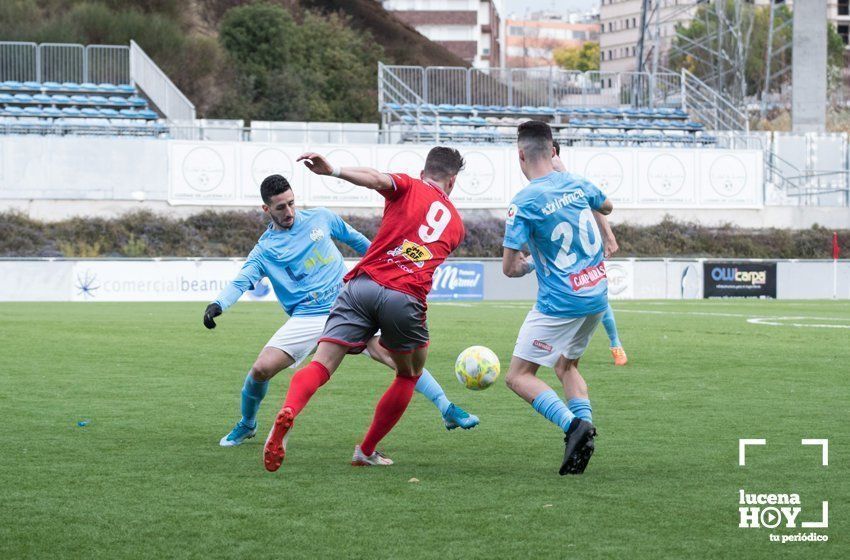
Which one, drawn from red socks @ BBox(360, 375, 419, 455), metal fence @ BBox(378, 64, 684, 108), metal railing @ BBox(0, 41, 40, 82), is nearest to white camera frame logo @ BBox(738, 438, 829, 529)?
red socks @ BBox(360, 375, 419, 455)

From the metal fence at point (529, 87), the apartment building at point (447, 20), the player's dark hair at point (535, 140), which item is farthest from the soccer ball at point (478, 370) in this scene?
the apartment building at point (447, 20)

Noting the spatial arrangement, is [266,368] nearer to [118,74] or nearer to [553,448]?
[553,448]

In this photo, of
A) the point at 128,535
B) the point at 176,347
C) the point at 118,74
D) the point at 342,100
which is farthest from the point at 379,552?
the point at 342,100

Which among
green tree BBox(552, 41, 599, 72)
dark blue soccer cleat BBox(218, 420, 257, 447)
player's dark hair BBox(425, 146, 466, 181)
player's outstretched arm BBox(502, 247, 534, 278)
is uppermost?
green tree BBox(552, 41, 599, 72)

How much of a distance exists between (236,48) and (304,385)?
55696mm

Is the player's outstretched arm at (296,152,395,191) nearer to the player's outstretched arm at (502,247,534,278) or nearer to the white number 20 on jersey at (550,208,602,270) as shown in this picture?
the player's outstretched arm at (502,247,534,278)

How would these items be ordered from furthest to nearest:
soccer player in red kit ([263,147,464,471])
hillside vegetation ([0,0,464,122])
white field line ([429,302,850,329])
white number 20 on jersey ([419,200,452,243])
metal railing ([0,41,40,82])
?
1. hillside vegetation ([0,0,464,122])
2. metal railing ([0,41,40,82])
3. white field line ([429,302,850,329])
4. white number 20 on jersey ([419,200,452,243])
5. soccer player in red kit ([263,147,464,471])

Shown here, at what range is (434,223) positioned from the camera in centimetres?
734

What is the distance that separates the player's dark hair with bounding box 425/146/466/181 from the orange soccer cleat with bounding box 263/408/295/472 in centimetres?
172

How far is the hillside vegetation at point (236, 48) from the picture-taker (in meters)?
55.7

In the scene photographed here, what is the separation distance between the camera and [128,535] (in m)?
5.68

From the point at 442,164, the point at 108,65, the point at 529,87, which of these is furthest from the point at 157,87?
the point at 442,164

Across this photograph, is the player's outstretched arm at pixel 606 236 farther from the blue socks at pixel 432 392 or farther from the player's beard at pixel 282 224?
the player's beard at pixel 282 224

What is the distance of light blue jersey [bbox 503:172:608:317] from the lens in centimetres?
738
